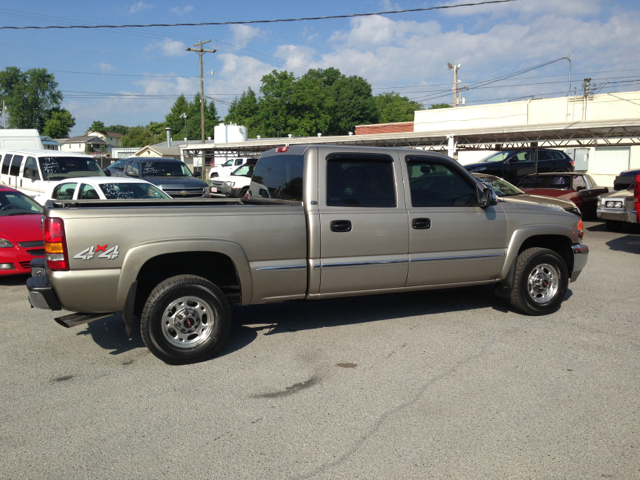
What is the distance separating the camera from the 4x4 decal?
4418 millimetres

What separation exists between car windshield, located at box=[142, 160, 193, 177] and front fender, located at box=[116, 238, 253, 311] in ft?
43.4

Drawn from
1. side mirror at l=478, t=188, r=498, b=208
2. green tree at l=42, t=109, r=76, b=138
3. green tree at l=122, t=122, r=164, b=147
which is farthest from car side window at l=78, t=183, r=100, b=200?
green tree at l=122, t=122, r=164, b=147

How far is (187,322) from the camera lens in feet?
15.9

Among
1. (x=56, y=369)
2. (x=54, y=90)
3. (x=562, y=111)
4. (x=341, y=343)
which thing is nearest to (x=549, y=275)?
(x=341, y=343)

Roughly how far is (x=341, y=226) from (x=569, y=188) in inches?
498

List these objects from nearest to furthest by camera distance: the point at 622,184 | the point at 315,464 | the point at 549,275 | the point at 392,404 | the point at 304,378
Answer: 1. the point at 315,464
2. the point at 392,404
3. the point at 304,378
4. the point at 549,275
5. the point at 622,184

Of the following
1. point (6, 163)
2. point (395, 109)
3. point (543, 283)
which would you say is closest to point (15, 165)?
point (6, 163)

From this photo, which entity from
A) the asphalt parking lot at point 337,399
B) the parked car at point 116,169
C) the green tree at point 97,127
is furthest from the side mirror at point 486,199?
the green tree at point 97,127

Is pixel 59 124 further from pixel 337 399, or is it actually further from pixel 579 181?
pixel 337 399

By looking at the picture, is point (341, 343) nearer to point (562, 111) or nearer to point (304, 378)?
point (304, 378)

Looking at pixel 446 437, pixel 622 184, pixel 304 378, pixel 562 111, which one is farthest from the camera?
pixel 562 111

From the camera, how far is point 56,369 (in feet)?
15.5

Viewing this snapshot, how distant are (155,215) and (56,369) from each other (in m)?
1.62

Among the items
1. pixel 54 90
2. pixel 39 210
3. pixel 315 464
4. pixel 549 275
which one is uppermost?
pixel 54 90
